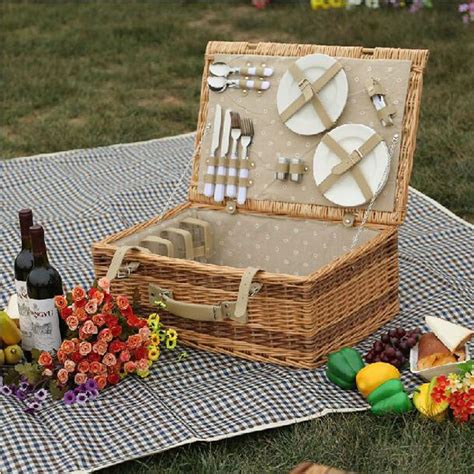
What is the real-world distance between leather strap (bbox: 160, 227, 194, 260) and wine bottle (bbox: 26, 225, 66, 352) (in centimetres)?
51

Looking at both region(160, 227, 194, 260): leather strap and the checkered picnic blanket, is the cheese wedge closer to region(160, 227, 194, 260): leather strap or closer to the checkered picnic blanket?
the checkered picnic blanket

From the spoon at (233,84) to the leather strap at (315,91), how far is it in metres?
0.11

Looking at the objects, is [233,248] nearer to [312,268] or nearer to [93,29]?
[312,268]

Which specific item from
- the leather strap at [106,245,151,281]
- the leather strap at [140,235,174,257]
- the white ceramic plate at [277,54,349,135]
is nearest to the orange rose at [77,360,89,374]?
the leather strap at [106,245,151,281]

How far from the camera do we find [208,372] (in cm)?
229

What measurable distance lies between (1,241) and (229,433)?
142 cm

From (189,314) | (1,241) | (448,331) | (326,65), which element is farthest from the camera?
(1,241)

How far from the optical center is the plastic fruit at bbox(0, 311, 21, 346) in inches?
90.0

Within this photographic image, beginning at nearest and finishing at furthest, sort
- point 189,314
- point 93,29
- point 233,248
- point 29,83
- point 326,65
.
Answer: point 189,314, point 326,65, point 233,248, point 29,83, point 93,29

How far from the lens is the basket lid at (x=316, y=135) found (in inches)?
98.0

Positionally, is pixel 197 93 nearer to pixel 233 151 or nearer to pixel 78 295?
pixel 233 151

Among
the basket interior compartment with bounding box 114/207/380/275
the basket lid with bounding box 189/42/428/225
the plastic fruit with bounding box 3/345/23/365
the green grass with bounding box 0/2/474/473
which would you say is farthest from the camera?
the basket interior compartment with bounding box 114/207/380/275

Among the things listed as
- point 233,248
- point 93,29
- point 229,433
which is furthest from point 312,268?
point 93,29

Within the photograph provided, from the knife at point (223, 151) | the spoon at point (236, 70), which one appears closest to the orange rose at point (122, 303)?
the knife at point (223, 151)
